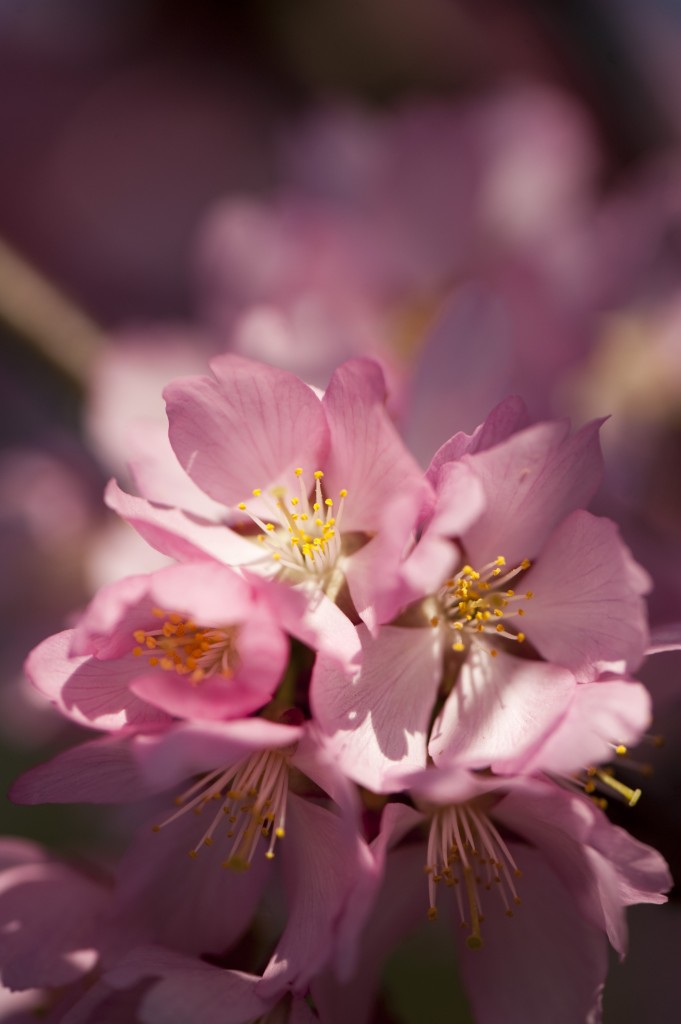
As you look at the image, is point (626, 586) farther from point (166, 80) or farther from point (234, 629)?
point (166, 80)

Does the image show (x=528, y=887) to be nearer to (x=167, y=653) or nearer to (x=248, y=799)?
(x=248, y=799)

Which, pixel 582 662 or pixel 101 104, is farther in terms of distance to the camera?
pixel 101 104

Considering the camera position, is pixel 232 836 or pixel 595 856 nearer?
pixel 595 856

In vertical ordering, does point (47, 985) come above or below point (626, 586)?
below

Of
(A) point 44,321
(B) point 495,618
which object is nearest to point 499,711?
(B) point 495,618

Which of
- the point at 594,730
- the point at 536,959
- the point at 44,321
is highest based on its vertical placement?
the point at 44,321

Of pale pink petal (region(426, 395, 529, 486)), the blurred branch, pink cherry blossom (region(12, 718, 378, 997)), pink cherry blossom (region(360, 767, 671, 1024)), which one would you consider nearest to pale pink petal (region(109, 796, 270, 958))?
pink cherry blossom (region(12, 718, 378, 997))

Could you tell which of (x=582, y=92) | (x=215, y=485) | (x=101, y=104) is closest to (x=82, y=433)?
(x=215, y=485)
